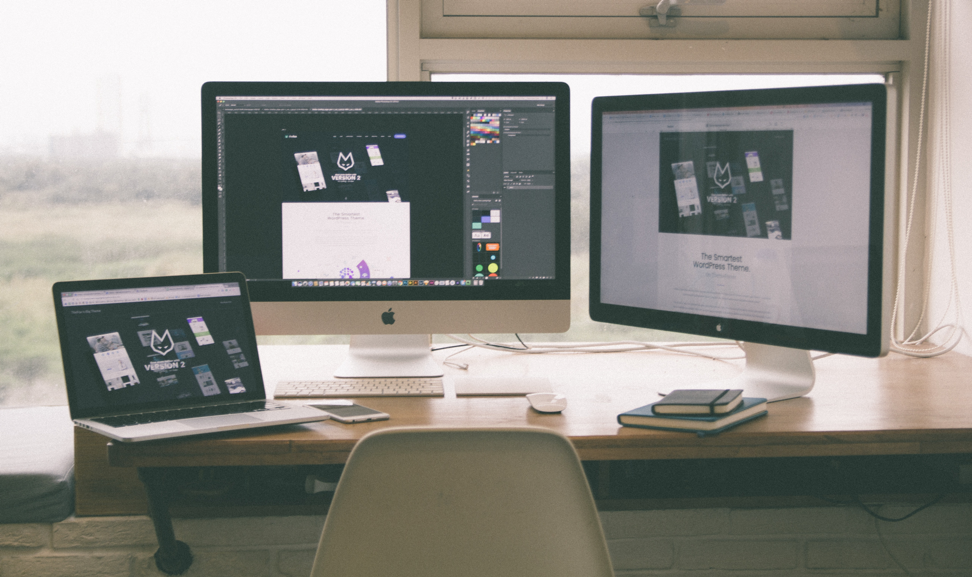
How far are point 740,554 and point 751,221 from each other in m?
0.75

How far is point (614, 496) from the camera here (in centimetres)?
112

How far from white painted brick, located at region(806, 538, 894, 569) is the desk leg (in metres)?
1.26

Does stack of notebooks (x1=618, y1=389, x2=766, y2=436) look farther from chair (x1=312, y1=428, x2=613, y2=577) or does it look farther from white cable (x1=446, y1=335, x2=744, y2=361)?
white cable (x1=446, y1=335, x2=744, y2=361)

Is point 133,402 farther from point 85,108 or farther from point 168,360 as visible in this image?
point 85,108

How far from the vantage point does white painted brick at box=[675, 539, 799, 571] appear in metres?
1.50

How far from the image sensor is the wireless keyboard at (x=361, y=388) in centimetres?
120

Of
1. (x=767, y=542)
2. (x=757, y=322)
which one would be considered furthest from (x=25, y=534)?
(x=767, y=542)

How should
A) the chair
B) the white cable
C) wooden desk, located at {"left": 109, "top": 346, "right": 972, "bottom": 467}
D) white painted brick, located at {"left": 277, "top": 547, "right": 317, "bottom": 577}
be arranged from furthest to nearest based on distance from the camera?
the white cable, white painted brick, located at {"left": 277, "top": 547, "right": 317, "bottom": 577}, wooden desk, located at {"left": 109, "top": 346, "right": 972, "bottom": 467}, the chair

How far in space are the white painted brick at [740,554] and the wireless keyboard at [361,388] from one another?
2.28 ft

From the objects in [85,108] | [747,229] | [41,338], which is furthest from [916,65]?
[41,338]

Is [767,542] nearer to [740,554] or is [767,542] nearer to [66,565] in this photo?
[740,554]

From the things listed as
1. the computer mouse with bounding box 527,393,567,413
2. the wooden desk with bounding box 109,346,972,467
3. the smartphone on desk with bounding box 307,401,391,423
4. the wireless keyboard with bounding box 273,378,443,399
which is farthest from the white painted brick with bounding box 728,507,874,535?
the smartphone on desk with bounding box 307,401,391,423

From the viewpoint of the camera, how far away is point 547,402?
1105 mm

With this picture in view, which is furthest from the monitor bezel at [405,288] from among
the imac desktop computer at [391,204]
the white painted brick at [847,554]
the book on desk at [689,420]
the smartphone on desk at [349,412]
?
the white painted brick at [847,554]
